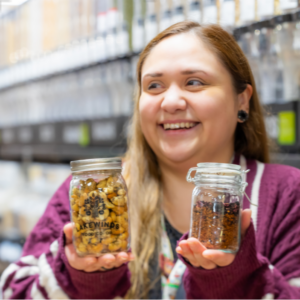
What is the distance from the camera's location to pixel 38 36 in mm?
2400

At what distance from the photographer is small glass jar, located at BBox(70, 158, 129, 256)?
70 cm

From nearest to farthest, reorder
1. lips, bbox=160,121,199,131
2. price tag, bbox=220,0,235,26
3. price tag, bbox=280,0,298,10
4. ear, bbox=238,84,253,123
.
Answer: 1. lips, bbox=160,121,199,131
2. ear, bbox=238,84,253,123
3. price tag, bbox=280,0,298,10
4. price tag, bbox=220,0,235,26

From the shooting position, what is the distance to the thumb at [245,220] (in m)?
0.71

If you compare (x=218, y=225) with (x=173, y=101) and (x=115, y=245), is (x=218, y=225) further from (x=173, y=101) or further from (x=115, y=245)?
(x=173, y=101)

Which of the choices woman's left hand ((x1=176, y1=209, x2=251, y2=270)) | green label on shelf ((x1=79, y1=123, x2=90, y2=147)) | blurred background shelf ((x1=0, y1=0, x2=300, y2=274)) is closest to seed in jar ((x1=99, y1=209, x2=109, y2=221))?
woman's left hand ((x1=176, y1=209, x2=251, y2=270))

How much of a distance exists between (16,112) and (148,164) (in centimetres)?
207

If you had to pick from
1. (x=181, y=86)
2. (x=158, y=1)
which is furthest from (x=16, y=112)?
(x=181, y=86)

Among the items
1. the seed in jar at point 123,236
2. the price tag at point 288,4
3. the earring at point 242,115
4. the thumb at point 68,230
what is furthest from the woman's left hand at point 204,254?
the price tag at point 288,4

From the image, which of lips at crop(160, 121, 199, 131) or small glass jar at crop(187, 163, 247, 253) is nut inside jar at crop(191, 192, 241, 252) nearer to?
small glass jar at crop(187, 163, 247, 253)

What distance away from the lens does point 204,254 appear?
66 centimetres

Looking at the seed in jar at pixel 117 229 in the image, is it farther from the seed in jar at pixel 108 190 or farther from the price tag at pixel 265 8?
the price tag at pixel 265 8

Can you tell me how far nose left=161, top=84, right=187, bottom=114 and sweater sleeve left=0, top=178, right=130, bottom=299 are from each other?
375mm

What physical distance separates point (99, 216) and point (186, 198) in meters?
0.38

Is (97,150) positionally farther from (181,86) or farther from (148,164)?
(181,86)
